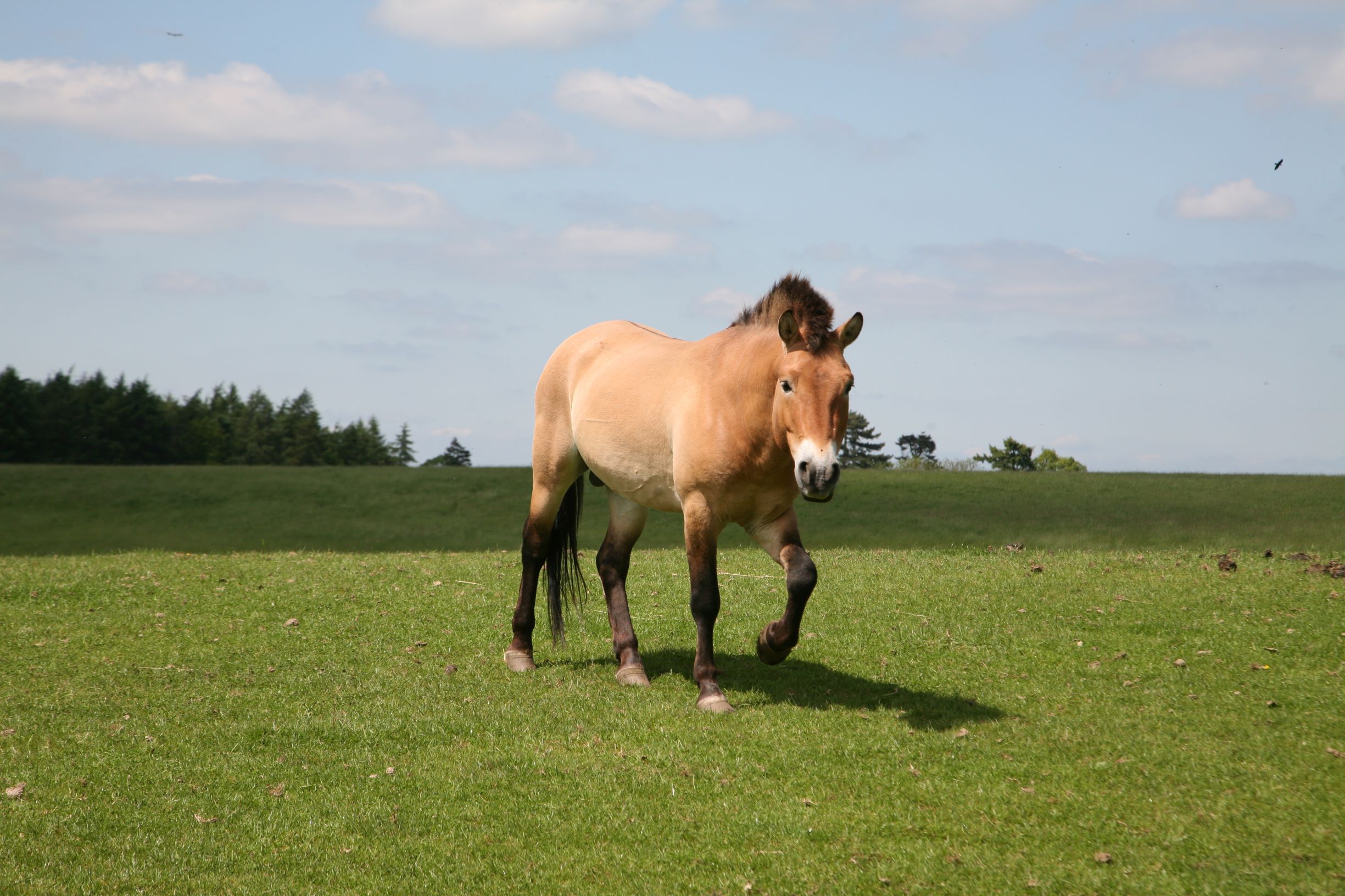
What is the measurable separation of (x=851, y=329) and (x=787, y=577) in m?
1.81

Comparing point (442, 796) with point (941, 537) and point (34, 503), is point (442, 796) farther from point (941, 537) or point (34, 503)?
point (34, 503)

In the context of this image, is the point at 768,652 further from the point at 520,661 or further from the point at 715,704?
the point at 520,661

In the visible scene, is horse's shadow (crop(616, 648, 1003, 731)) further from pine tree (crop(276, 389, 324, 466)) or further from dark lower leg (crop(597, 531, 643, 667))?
pine tree (crop(276, 389, 324, 466))

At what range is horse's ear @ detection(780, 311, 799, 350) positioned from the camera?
6.69 metres

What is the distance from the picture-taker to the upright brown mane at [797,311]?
22.2 feet

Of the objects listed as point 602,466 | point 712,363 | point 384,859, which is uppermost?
point 712,363

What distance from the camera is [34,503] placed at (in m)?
29.5

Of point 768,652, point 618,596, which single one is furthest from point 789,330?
point 618,596

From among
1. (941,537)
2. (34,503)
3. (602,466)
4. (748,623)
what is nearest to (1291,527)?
(941,537)

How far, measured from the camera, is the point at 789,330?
6742mm

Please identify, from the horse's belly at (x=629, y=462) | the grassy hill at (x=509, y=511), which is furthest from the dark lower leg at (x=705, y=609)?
the grassy hill at (x=509, y=511)

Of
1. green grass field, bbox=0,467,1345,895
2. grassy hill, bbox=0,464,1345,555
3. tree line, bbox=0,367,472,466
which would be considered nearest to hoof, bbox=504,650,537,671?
green grass field, bbox=0,467,1345,895

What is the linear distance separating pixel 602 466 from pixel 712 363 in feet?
4.73

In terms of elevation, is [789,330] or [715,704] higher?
[789,330]
